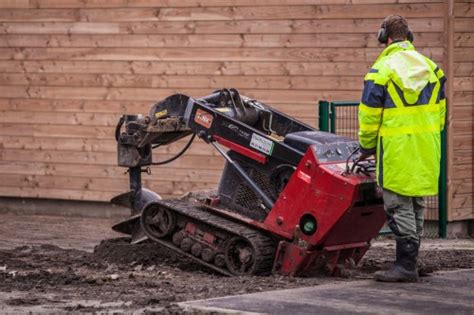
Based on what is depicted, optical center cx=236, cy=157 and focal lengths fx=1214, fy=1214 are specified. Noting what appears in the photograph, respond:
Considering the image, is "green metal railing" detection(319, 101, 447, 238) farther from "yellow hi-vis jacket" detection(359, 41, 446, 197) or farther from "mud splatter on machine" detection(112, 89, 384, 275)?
"yellow hi-vis jacket" detection(359, 41, 446, 197)

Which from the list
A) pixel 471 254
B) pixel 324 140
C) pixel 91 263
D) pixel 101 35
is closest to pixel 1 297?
pixel 91 263

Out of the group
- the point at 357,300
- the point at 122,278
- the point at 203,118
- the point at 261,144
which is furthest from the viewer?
the point at 203,118

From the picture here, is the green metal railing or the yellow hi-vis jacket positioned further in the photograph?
the green metal railing

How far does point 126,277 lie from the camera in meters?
10.6

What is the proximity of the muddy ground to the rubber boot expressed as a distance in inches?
20.5

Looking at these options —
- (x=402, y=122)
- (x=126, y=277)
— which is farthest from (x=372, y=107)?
(x=126, y=277)

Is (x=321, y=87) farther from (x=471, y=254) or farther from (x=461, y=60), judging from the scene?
(x=471, y=254)

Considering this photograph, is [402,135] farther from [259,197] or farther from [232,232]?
[232,232]

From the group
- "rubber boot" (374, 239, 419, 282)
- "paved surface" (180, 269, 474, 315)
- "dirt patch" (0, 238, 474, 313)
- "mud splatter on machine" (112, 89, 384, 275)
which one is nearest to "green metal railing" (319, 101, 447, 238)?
"dirt patch" (0, 238, 474, 313)

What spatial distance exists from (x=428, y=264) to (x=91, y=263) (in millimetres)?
3208

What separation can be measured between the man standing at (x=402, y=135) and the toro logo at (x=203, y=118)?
5.38 feet

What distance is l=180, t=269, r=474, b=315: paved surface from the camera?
8.43 meters

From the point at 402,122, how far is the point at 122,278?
2770 millimetres

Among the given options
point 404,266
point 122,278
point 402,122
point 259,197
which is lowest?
point 122,278
